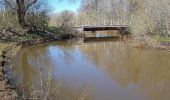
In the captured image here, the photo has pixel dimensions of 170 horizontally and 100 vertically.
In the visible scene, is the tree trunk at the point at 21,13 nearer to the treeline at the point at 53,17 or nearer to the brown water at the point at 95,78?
the treeline at the point at 53,17

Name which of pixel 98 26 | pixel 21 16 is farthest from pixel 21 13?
pixel 98 26

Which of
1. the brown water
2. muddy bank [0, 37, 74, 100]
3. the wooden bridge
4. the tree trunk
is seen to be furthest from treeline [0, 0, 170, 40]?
the brown water

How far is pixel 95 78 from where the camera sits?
45.7 feet

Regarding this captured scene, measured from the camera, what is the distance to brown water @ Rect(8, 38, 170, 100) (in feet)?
36.1

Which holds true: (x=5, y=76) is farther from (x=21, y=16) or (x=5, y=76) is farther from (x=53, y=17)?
(x=53, y=17)

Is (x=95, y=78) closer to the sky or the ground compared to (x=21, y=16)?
closer to the ground

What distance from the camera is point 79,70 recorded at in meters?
15.9

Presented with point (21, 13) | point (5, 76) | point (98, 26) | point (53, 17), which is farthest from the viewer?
point (53, 17)

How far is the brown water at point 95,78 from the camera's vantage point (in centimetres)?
1100

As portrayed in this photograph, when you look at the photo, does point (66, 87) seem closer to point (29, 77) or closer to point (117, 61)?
point (29, 77)

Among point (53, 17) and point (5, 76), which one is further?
point (53, 17)

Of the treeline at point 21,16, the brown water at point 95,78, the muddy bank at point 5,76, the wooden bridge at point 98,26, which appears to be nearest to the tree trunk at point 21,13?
the treeline at point 21,16

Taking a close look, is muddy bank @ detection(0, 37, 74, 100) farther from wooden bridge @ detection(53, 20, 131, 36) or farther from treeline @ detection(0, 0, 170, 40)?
wooden bridge @ detection(53, 20, 131, 36)

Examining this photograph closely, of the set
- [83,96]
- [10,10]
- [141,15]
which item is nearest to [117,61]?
[83,96]
